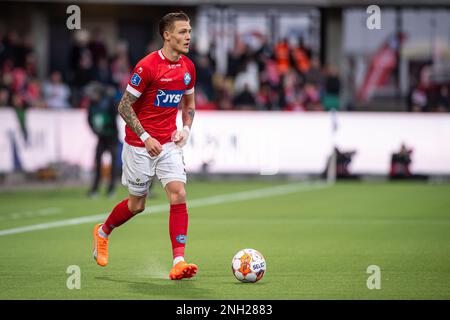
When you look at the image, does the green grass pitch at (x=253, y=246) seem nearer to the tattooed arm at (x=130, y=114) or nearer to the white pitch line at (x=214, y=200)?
the white pitch line at (x=214, y=200)

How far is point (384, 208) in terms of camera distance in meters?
18.3

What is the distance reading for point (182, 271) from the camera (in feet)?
30.4

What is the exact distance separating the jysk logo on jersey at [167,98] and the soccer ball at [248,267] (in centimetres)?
160

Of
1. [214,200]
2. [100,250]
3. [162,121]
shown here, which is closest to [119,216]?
[100,250]

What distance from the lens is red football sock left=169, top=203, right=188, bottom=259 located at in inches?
378

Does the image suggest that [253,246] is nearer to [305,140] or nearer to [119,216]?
[119,216]

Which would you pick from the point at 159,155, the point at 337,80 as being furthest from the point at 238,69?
the point at 159,155

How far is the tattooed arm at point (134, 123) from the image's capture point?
964 centimetres

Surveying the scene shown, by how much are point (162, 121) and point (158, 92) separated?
28 centimetres

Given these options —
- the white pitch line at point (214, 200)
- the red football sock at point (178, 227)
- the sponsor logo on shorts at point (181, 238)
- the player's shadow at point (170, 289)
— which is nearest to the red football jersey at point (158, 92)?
the red football sock at point (178, 227)

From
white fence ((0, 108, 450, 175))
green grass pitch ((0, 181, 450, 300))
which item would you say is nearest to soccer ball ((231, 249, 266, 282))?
green grass pitch ((0, 181, 450, 300))

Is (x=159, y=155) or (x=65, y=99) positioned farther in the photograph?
(x=65, y=99)
